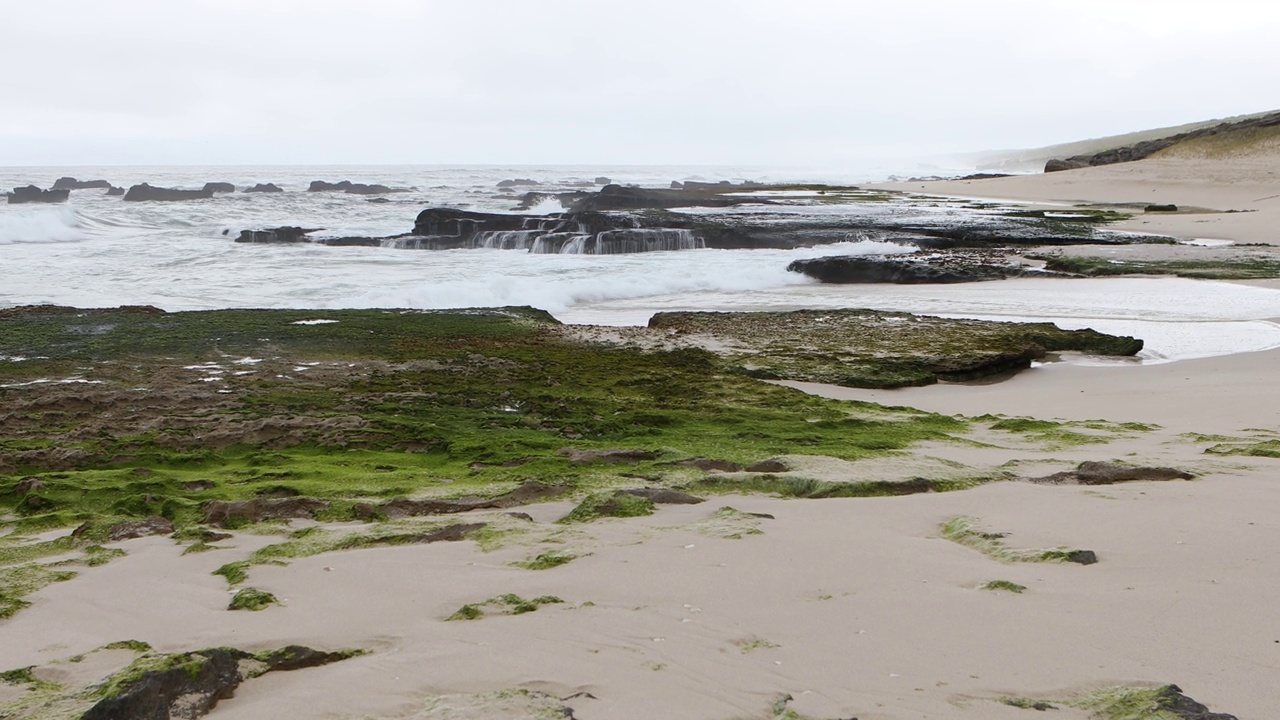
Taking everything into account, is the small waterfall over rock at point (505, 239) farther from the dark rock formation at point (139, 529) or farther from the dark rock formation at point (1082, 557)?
the dark rock formation at point (1082, 557)

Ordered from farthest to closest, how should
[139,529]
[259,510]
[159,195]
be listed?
[159,195], [259,510], [139,529]

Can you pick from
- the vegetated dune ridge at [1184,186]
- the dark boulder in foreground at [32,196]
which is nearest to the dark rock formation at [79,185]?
the dark boulder in foreground at [32,196]

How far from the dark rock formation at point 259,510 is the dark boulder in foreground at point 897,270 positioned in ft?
47.0

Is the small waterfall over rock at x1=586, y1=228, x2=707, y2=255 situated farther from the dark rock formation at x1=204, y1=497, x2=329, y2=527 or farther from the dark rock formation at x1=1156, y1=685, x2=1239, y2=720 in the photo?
the dark rock formation at x1=1156, y1=685, x2=1239, y2=720

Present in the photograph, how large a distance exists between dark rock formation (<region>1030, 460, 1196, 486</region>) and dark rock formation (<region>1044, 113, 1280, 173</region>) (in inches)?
2093

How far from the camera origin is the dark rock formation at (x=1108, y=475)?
4.81 m

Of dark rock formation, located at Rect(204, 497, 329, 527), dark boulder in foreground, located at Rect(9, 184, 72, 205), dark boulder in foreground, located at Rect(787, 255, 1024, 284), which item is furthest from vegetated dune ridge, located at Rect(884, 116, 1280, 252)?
dark boulder in foreground, located at Rect(9, 184, 72, 205)

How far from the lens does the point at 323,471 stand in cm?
539

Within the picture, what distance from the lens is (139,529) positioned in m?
4.26

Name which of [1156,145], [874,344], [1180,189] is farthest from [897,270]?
[1156,145]

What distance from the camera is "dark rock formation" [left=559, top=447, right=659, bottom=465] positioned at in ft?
18.3

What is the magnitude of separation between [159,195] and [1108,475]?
183 feet

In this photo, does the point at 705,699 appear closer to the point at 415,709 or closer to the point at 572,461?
the point at 415,709

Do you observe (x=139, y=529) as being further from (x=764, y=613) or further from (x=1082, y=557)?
(x=1082, y=557)
